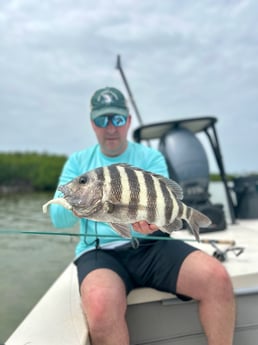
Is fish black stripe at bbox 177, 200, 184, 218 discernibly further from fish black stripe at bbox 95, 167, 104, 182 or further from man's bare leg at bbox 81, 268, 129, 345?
man's bare leg at bbox 81, 268, 129, 345

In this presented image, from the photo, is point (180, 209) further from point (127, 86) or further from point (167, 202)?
point (127, 86)

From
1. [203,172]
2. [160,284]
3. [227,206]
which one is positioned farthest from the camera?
[227,206]

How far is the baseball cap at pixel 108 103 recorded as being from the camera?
2.44 meters

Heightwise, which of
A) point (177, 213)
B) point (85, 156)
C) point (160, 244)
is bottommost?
point (160, 244)

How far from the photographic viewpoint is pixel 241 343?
238 centimetres

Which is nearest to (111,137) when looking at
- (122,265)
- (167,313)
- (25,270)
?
(122,265)

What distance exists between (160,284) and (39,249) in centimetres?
557

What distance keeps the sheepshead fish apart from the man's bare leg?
1.63 feet

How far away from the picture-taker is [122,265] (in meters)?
2.28

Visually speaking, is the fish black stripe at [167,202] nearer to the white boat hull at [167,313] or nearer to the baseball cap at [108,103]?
the white boat hull at [167,313]

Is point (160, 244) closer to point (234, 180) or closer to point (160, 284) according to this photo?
point (160, 284)

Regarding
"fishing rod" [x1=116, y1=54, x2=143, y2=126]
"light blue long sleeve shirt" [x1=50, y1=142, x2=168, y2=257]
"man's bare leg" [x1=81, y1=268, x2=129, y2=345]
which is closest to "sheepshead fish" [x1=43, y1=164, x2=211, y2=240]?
"man's bare leg" [x1=81, y1=268, x2=129, y2=345]

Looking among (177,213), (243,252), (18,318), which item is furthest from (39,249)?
(177,213)

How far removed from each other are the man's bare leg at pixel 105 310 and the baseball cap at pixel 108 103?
40.4 inches
